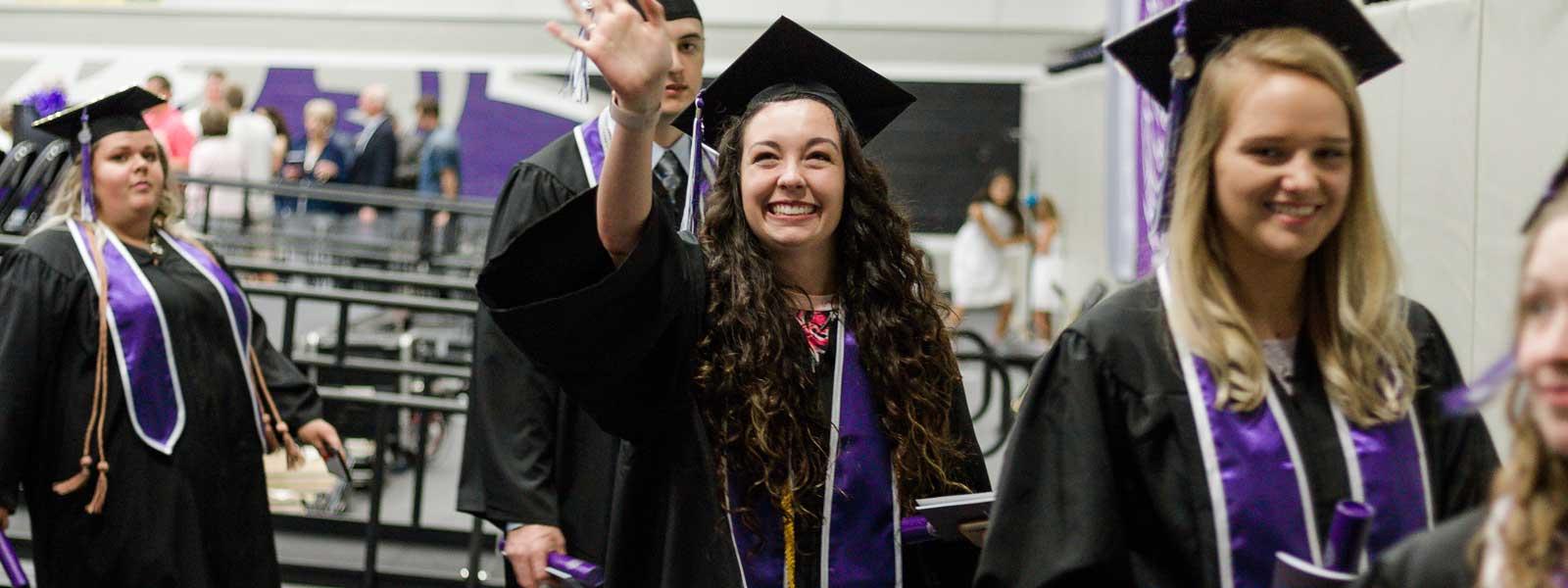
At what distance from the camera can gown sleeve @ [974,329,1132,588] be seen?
2059 millimetres

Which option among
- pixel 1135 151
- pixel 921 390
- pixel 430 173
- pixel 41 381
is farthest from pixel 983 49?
pixel 921 390

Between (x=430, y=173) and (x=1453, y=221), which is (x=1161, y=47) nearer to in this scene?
(x=1453, y=221)

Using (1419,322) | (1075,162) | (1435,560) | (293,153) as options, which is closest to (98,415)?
(1419,322)

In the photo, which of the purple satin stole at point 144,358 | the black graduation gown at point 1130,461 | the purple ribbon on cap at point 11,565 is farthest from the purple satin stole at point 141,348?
the black graduation gown at point 1130,461

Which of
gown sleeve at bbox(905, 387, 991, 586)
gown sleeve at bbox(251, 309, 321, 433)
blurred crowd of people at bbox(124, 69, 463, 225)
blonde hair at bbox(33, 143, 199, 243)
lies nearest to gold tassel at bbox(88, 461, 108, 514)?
gown sleeve at bbox(251, 309, 321, 433)

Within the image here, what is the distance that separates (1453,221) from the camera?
4.40m

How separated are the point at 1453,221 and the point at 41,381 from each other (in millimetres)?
3676

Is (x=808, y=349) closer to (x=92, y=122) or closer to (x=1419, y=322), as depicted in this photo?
(x=1419, y=322)

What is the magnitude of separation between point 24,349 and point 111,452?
0.35m

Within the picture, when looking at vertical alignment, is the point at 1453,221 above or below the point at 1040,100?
below

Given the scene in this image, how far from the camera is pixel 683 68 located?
11.9 feet

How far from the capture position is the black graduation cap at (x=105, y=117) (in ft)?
15.8

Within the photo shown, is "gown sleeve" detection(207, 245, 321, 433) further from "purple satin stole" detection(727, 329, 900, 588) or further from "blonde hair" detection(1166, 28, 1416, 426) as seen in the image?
"blonde hair" detection(1166, 28, 1416, 426)

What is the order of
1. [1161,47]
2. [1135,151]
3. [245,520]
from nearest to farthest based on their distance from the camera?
1. [1161,47]
2. [245,520]
3. [1135,151]
